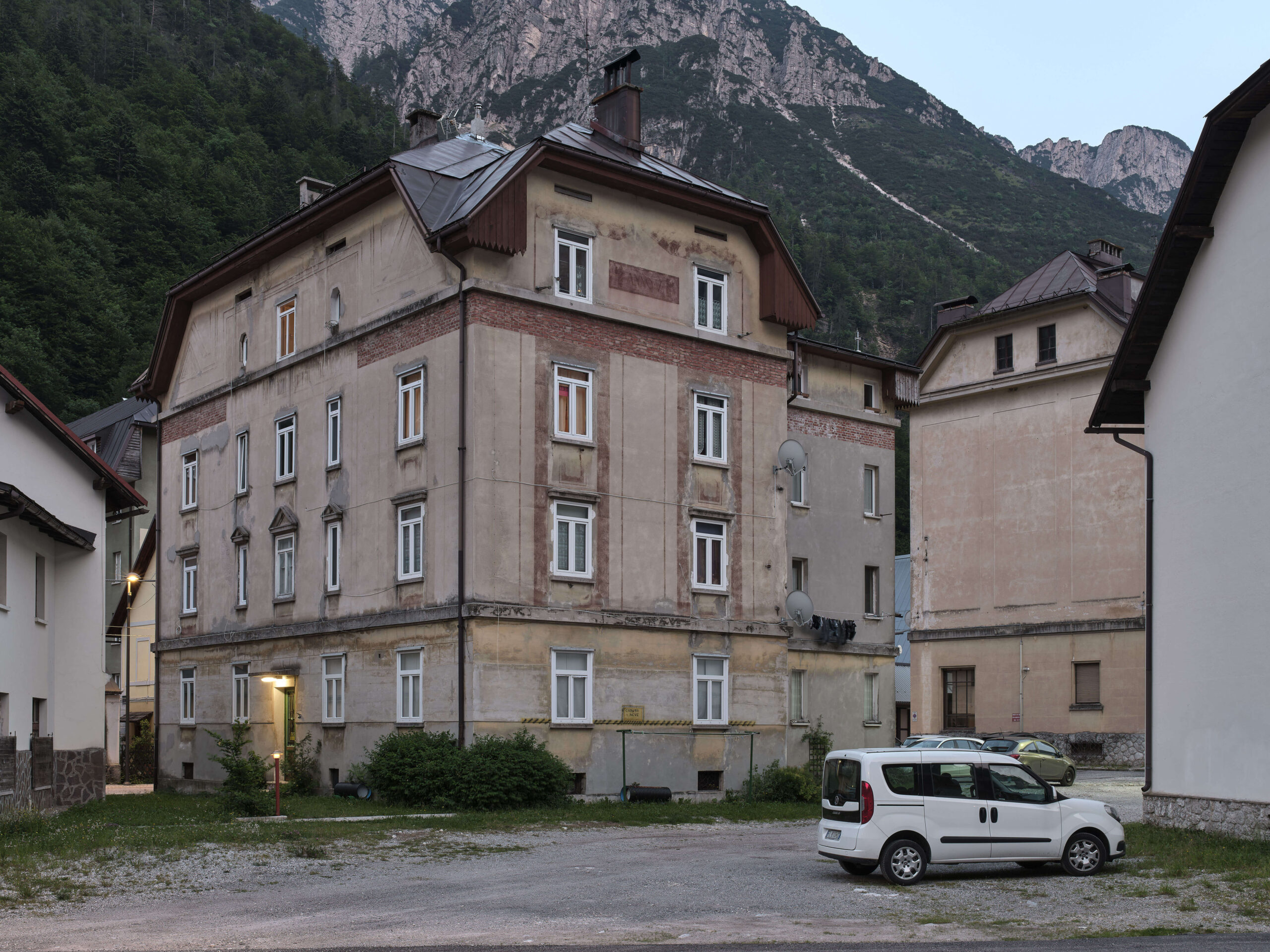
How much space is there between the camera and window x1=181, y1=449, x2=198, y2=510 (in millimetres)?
41125

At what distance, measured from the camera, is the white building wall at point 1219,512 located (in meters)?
21.3

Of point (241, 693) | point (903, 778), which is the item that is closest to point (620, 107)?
point (241, 693)

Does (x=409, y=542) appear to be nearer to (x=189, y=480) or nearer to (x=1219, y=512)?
(x=189, y=480)

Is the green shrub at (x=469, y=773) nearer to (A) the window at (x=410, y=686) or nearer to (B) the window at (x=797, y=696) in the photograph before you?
(A) the window at (x=410, y=686)

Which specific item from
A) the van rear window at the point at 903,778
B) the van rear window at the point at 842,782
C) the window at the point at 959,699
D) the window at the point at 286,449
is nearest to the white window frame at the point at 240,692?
the window at the point at 286,449

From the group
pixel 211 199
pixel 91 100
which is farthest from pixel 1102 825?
pixel 91 100

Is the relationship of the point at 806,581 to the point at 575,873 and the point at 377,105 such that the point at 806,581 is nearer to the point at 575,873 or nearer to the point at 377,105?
the point at 575,873

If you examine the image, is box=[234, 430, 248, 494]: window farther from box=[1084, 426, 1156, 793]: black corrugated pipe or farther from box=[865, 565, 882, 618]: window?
box=[1084, 426, 1156, 793]: black corrugated pipe

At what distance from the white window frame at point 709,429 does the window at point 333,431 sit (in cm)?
870

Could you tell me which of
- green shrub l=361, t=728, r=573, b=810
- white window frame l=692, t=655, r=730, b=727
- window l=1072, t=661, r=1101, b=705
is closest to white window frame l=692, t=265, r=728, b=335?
white window frame l=692, t=655, r=730, b=727

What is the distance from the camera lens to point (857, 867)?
1864 cm

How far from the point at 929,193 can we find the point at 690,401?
152 meters

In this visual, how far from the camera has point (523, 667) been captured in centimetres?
2980

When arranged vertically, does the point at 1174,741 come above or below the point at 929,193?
below
